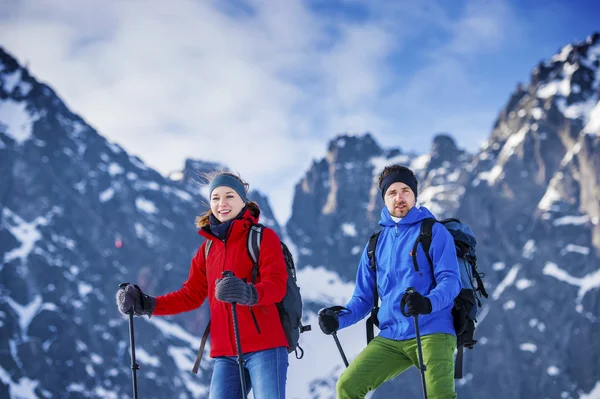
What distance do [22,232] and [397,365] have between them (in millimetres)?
189624

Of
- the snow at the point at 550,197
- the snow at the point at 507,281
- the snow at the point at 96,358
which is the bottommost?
the snow at the point at 96,358

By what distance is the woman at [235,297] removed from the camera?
19.3 feet

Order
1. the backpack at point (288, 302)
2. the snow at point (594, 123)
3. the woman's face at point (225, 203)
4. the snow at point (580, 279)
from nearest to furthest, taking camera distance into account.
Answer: the backpack at point (288, 302), the woman's face at point (225, 203), the snow at point (580, 279), the snow at point (594, 123)

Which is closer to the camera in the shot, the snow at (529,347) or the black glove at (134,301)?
the black glove at (134,301)

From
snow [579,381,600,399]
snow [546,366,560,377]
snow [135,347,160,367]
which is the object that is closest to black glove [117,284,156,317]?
snow [579,381,600,399]

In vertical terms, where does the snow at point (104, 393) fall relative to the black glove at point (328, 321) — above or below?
above

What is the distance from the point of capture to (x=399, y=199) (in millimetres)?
7109

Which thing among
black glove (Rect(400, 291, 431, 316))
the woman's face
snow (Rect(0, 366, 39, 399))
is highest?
snow (Rect(0, 366, 39, 399))

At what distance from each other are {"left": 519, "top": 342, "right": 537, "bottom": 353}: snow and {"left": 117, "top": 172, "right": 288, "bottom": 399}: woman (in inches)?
6799

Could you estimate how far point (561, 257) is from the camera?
582ft

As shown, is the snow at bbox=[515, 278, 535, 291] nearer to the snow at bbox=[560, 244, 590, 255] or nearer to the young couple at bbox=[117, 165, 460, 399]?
the snow at bbox=[560, 244, 590, 255]

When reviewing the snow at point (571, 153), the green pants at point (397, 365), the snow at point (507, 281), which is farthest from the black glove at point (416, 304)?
the snow at point (571, 153)

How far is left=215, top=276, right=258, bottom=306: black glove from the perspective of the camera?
5648mm

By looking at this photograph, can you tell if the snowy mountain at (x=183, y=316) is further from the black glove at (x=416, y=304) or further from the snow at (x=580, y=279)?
the black glove at (x=416, y=304)
